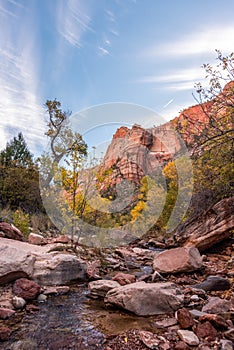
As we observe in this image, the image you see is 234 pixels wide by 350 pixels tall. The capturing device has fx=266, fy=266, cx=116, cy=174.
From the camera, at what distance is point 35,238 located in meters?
8.66

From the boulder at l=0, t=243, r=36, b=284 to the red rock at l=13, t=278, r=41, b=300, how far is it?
0.57 ft

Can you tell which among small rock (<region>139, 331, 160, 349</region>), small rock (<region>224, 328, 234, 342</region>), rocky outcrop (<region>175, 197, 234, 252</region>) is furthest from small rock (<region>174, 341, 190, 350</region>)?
rocky outcrop (<region>175, 197, 234, 252</region>)

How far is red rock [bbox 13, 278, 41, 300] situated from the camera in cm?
437

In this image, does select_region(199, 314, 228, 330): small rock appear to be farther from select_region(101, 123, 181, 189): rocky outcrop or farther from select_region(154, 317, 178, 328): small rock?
select_region(101, 123, 181, 189): rocky outcrop

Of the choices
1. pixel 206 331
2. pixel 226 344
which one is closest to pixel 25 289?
pixel 206 331

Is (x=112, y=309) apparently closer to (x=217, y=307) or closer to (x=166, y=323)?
(x=166, y=323)

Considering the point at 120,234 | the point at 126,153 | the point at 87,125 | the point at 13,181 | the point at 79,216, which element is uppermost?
the point at 126,153

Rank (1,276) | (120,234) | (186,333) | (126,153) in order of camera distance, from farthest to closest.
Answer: (126,153)
(120,234)
(1,276)
(186,333)

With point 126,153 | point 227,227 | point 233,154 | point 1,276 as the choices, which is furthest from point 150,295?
point 126,153

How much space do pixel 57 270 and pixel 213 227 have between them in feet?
18.2

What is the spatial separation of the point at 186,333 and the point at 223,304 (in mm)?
1014

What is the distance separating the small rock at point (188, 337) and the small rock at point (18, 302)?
2381 mm

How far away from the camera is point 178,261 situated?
252 inches

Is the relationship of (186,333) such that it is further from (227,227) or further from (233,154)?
(227,227)
